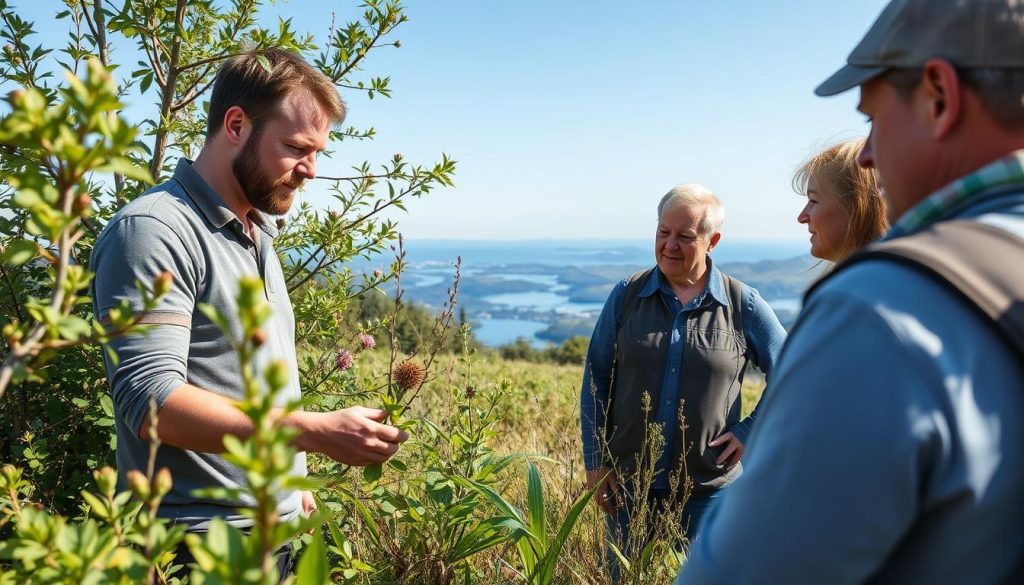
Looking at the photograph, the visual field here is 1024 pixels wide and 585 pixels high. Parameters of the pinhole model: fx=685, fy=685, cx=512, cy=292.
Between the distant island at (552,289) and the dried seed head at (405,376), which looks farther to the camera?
the distant island at (552,289)

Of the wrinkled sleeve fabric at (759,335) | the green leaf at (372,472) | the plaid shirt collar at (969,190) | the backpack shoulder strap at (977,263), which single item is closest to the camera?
the backpack shoulder strap at (977,263)

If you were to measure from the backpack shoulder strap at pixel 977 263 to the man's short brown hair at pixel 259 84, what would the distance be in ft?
5.97

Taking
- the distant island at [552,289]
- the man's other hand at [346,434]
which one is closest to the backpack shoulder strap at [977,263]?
the man's other hand at [346,434]

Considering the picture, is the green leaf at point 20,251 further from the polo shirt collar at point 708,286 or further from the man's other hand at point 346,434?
the polo shirt collar at point 708,286

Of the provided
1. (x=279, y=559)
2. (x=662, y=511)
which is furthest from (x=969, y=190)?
(x=662, y=511)

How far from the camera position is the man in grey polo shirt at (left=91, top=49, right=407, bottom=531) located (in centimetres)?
158

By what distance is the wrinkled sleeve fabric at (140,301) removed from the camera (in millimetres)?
1572

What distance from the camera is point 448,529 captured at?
7.55 feet

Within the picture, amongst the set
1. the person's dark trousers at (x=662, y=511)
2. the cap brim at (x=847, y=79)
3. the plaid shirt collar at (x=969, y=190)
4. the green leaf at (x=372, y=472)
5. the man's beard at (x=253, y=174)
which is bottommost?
the person's dark trousers at (x=662, y=511)

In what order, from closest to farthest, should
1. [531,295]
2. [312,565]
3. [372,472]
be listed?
[312,565] < [372,472] < [531,295]

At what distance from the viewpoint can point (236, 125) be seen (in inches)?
82.4

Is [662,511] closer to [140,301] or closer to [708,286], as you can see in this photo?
[708,286]

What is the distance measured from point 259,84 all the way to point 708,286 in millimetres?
2132

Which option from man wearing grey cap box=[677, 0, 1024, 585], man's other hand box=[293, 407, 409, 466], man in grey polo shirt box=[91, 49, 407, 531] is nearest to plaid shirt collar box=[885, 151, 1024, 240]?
man wearing grey cap box=[677, 0, 1024, 585]
